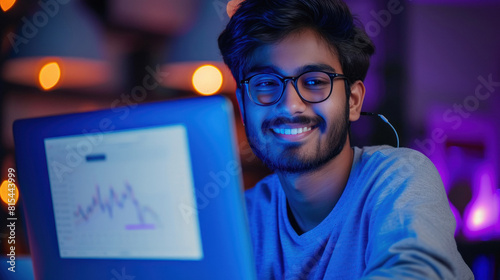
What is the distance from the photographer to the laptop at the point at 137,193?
0.72 meters

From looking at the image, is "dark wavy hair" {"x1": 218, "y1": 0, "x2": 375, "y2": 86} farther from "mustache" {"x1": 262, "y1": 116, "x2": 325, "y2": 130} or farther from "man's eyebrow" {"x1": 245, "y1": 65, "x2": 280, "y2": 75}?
"mustache" {"x1": 262, "y1": 116, "x2": 325, "y2": 130}

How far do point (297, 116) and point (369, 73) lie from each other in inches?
36.0

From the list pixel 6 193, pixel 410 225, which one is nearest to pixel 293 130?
pixel 410 225

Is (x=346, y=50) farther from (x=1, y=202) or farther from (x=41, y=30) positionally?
(x=1, y=202)

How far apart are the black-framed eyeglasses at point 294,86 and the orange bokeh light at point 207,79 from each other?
880 millimetres

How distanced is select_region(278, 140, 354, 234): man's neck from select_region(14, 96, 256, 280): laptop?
61cm

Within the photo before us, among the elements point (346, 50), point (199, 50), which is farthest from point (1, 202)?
point (346, 50)

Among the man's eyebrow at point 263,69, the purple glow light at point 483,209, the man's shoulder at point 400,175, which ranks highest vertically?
the man's eyebrow at point 263,69

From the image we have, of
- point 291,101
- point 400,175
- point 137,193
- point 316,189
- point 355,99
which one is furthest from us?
point 355,99

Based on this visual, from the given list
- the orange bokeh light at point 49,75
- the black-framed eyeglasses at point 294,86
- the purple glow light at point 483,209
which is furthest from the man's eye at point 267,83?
the orange bokeh light at point 49,75

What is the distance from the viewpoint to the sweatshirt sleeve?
0.78 meters

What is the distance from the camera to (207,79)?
7.25 feet

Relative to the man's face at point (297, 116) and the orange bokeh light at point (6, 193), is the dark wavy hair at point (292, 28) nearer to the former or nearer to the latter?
the man's face at point (297, 116)

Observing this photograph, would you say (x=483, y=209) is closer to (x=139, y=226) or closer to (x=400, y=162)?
(x=400, y=162)
